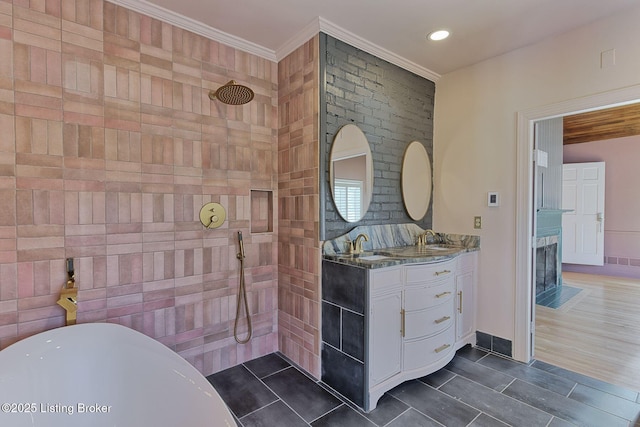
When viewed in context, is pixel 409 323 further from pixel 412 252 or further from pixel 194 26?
pixel 194 26

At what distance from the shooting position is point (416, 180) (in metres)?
2.96

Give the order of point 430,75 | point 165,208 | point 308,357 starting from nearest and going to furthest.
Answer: point 165,208 < point 308,357 < point 430,75

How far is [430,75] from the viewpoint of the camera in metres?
2.99

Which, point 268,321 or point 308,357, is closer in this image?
point 308,357

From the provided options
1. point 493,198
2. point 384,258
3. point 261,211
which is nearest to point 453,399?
point 384,258

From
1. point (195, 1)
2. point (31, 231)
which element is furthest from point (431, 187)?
Result: point (31, 231)

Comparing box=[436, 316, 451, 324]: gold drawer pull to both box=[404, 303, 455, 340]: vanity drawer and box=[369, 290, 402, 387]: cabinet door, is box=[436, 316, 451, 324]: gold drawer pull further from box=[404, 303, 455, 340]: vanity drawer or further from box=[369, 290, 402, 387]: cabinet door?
box=[369, 290, 402, 387]: cabinet door

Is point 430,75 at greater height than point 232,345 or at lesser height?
greater

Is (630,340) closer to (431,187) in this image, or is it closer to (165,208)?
(431,187)

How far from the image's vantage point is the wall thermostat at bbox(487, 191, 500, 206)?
264cm

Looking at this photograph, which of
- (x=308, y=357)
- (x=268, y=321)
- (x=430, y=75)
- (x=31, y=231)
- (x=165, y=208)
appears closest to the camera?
(x=31, y=231)

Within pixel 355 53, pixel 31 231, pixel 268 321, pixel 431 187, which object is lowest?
pixel 268 321

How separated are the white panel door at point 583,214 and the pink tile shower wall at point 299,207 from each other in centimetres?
583

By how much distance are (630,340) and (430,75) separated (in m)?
3.05
